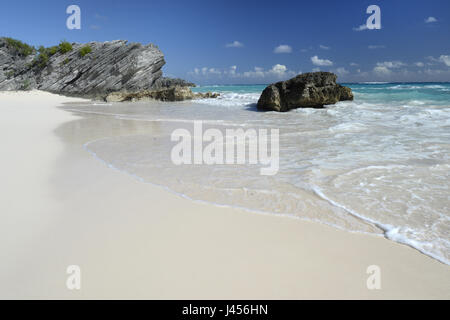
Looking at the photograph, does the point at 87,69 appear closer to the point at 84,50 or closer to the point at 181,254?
the point at 84,50

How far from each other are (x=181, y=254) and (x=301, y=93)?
12.2 meters

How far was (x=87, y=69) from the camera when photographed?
91.8 ft

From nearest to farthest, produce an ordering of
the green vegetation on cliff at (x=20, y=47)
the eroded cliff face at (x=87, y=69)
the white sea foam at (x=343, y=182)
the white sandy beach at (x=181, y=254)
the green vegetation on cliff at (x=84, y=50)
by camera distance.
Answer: the white sandy beach at (x=181, y=254)
the white sea foam at (x=343, y=182)
the eroded cliff face at (x=87, y=69)
the green vegetation on cliff at (x=84, y=50)
the green vegetation on cliff at (x=20, y=47)

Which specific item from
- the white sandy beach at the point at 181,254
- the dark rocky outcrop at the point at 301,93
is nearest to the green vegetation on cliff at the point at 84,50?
the dark rocky outcrop at the point at 301,93

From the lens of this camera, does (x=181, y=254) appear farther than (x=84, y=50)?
No

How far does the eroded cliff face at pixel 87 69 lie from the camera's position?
89.6 ft

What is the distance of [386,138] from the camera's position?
19.2 feet

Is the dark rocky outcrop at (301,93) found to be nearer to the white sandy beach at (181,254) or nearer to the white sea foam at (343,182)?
the white sea foam at (343,182)

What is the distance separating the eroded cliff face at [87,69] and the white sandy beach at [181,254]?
27.0m

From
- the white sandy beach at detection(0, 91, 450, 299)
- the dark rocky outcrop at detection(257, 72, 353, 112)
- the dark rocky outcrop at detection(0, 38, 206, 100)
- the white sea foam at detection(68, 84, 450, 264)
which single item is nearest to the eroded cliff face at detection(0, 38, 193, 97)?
the dark rocky outcrop at detection(0, 38, 206, 100)

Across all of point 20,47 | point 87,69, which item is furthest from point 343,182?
point 20,47

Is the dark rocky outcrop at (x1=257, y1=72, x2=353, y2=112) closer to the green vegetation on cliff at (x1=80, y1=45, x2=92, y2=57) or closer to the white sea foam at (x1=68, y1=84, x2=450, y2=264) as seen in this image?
the white sea foam at (x1=68, y1=84, x2=450, y2=264)

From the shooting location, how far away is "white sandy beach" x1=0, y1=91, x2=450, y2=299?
159cm

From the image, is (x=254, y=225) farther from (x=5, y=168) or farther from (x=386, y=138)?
(x=386, y=138)
